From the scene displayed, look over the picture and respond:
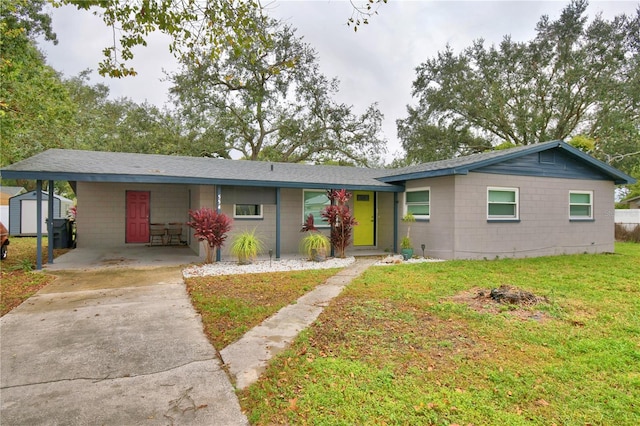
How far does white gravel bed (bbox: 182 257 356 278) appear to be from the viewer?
8.30 metres

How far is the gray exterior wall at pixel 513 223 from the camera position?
397 inches

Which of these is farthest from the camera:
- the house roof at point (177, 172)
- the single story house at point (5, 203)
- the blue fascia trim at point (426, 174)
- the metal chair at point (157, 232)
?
the single story house at point (5, 203)

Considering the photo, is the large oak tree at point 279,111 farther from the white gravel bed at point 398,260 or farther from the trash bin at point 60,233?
the white gravel bed at point 398,260

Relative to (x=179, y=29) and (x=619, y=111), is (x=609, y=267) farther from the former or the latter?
(x=619, y=111)

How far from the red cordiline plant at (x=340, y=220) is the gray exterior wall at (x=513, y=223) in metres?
2.35

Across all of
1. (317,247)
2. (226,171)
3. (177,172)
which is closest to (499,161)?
(317,247)

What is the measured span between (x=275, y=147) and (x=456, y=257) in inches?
634

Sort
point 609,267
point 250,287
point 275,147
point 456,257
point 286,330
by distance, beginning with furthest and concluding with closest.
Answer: point 275,147 < point 456,257 < point 609,267 < point 250,287 < point 286,330

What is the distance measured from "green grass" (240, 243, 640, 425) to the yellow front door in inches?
260

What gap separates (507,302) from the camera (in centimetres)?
534

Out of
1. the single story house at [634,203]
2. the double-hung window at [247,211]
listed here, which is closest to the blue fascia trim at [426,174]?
the double-hung window at [247,211]

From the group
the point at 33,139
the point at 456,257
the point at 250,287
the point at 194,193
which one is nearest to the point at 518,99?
the point at 456,257

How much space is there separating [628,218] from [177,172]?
1966cm

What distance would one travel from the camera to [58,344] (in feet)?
12.9
